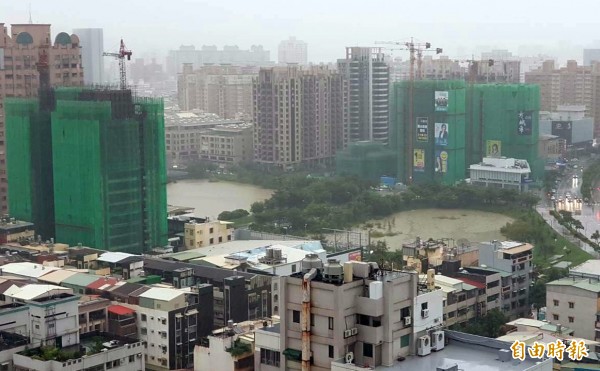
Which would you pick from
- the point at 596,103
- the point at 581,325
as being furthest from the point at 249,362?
the point at 596,103

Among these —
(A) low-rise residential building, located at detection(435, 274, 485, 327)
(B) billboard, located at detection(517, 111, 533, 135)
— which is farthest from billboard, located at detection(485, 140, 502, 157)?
(A) low-rise residential building, located at detection(435, 274, 485, 327)

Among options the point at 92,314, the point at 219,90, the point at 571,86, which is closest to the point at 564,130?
the point at 571,86

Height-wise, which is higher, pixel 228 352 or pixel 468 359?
pixel 468 359

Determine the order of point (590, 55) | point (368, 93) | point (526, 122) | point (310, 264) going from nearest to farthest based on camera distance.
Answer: point (310, 264), point (526, 122), point (368, 93), point (590, 55)

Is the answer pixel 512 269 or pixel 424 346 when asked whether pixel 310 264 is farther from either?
pixel 512 269

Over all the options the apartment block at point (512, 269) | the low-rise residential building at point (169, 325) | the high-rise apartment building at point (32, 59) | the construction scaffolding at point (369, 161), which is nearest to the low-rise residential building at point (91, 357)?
the low-rise residential building at point (169, 325)

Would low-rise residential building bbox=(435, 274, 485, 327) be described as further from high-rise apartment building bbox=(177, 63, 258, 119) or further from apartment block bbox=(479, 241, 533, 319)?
high-rise apartment building bbox=(177, 63, 258, 119)

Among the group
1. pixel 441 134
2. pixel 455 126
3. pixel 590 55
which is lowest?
pixel 441 134
